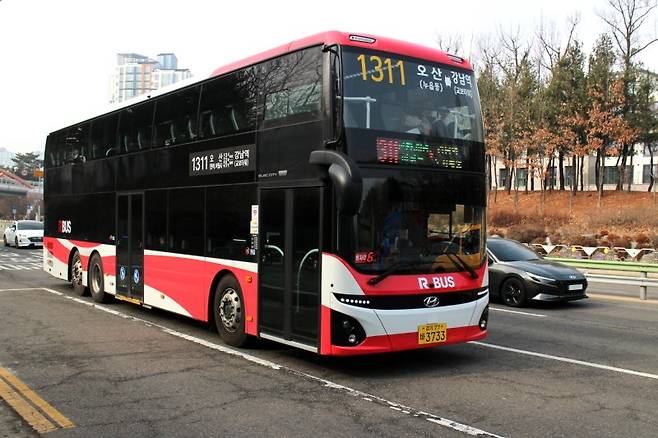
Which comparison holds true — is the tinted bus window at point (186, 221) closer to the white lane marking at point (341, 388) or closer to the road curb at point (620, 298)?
the white lane marking at point (341, 388)

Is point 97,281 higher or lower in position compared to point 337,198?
lower

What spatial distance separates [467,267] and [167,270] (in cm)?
514

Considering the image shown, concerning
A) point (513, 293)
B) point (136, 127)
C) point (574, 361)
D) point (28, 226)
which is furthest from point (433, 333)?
point (28, 226)

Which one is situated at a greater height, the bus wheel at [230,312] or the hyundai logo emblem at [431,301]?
the hyundai logo emblem at [431,301]

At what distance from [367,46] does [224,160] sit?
279cm

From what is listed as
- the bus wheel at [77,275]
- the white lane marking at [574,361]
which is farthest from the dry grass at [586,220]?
the bus wheel at [77,275]

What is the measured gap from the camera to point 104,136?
12586 millimetres

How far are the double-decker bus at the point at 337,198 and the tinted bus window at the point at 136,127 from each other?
1.52 metres

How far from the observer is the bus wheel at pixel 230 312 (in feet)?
27.2

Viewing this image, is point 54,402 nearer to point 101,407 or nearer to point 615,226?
point 101,407

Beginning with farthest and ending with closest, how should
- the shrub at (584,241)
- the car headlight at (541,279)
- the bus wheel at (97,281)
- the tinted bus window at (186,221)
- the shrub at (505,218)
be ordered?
the shrub at (505,218)
the shrub at (584,241)
the car headlight at (541,279)
the bus wheel at (97,281)
the tinted bus window at (186,221)

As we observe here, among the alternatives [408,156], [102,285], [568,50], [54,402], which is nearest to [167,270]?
[102,285]

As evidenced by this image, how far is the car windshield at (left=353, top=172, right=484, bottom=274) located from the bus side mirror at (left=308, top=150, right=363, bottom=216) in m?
0.44

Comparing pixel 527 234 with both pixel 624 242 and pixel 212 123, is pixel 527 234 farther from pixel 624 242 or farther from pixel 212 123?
pixel 212 123
